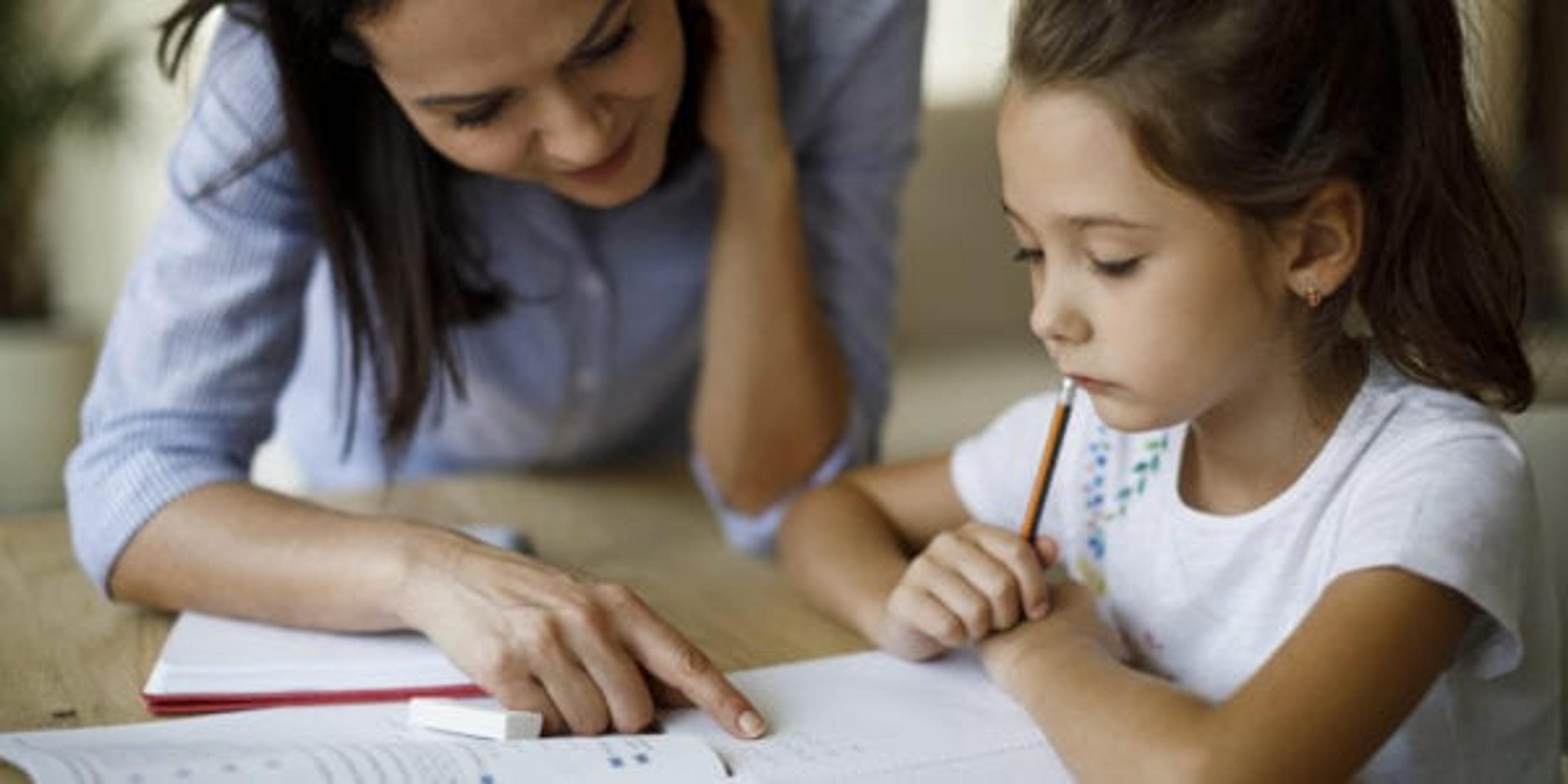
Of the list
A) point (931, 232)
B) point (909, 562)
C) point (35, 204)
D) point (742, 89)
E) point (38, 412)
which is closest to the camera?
point (909, 562)

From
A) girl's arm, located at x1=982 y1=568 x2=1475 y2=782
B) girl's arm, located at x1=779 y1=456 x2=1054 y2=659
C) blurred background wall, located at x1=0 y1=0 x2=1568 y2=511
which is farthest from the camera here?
blurred background wall, located at x1=0 y1=0 x2=1568 y2=511

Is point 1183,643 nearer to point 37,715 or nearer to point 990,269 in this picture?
point 37,715

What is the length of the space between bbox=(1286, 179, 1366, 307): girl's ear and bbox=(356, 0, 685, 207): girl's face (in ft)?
1.52

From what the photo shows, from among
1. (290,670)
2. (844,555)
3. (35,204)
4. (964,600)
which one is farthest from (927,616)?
(35,204)

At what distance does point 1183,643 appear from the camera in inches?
45.9

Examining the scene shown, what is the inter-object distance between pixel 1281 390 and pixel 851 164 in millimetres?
543

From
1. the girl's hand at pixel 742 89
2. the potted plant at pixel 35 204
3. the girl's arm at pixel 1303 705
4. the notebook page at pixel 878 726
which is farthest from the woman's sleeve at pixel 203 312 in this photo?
the potted plant at pixel 35 204

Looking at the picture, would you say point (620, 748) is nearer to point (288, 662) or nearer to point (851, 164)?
point (288, 662)

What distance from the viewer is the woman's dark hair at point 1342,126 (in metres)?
1.01

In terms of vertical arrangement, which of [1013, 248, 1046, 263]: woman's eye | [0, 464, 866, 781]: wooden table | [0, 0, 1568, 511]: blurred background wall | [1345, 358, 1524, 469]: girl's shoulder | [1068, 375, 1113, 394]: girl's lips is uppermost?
[1013, 248, 1046, 263]: woman's eye

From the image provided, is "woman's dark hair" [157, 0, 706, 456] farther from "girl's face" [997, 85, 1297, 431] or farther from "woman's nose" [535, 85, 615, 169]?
"girl's face" [997, 85, 1297, 431]

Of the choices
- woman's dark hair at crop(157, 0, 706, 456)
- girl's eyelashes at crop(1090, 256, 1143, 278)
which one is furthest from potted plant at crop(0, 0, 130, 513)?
girl's eyelashes at crop(1090, 256, 1143, 278)

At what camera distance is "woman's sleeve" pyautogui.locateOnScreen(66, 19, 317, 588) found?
1351mm

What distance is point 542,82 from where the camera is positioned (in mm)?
1226
